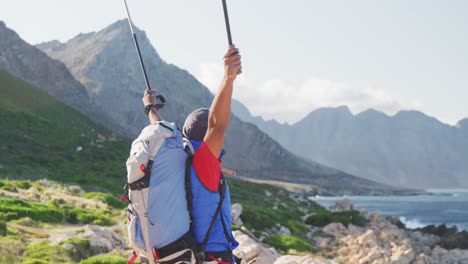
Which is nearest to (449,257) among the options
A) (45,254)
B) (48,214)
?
(48,214)

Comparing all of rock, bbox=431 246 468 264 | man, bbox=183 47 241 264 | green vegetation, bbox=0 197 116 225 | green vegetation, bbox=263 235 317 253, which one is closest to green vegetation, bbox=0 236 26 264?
green vegetation, bbox=0 197 116 225

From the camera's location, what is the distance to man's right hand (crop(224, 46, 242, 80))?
15.8ft

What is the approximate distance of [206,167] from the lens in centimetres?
493

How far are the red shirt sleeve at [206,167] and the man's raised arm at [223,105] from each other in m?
0.05

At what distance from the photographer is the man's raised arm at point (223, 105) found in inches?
190

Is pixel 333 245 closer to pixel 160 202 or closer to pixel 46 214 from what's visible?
pixel 46 214

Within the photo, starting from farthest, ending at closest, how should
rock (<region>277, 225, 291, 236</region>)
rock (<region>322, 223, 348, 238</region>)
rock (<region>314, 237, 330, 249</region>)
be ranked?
Result: rock (<region>322, 223, 348, 238</region>) < rock (<region>277, 225, 291, 236</region>) < rock (<region>314, 237, 330, 249</region>)

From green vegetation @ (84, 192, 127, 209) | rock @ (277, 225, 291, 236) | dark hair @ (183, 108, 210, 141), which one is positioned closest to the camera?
dark hair @ (183, 108, 210, 141)

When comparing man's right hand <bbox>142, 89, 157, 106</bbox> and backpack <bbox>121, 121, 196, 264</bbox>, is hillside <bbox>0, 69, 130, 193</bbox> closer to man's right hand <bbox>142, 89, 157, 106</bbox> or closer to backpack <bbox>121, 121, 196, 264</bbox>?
man's right hand <bbox>142, 89, 157, 106</bbox>

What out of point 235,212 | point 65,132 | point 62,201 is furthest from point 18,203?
point 65,132

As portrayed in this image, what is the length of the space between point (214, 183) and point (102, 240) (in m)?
11.2

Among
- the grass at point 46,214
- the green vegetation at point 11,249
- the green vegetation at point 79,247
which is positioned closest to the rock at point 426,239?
the grass at point 46,214

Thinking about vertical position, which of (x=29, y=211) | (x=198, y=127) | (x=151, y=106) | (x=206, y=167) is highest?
(x=151, y=106)

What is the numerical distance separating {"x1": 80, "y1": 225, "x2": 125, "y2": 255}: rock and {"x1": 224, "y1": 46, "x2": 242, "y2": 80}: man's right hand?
11.1 metres
